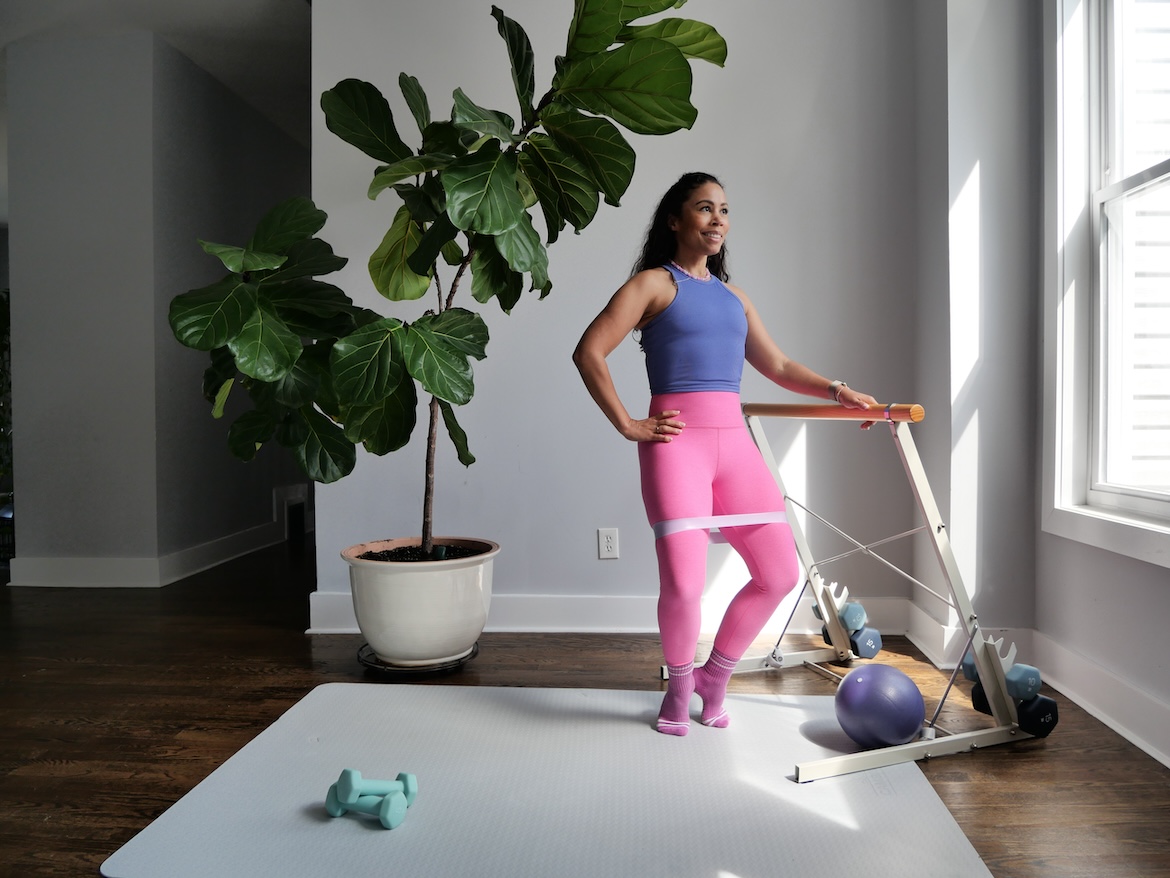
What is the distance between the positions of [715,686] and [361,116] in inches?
67.7

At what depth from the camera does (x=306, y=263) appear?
203 cm

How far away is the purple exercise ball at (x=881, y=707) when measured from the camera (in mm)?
1570

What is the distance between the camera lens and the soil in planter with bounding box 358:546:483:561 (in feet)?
7.50

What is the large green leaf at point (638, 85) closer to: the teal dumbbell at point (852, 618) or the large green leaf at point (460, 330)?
the large green leaf at point (460, 330)

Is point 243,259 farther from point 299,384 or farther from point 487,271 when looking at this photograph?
point 487,271

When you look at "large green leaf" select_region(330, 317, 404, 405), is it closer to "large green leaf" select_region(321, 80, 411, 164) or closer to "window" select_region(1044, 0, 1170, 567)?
"large green leaf" select_region(321, 80, 411, 164)

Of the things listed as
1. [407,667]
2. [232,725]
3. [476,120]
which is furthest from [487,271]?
[232,725]

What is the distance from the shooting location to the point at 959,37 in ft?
7.38

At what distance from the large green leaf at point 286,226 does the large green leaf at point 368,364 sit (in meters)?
0.35

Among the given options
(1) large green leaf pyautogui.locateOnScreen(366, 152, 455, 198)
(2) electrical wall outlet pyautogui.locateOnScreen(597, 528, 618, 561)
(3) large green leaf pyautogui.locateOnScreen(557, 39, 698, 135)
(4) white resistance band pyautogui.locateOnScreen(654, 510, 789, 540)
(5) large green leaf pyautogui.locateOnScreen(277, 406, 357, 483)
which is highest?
(3) large green leaf pyautogui.locateOnScreen(557, 39, 698, 135)

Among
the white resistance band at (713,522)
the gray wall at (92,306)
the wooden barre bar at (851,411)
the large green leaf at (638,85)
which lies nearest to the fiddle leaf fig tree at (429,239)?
the large green leaf at (638,85)

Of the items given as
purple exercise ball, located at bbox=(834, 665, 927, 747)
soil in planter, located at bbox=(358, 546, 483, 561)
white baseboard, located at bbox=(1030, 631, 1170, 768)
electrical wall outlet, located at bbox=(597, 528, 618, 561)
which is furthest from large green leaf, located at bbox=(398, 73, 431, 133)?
white baseboard, located at bbox=(1030, 631, 1170, 768)

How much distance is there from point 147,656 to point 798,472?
2.11 metres

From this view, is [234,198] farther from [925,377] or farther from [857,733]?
[857,733]
